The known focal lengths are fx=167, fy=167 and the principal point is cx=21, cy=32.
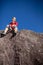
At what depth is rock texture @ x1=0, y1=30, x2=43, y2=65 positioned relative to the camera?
909 centimetres

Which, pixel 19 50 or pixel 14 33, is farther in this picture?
pixel 14 33

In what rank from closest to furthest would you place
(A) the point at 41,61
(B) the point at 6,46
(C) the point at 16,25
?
1. (A) the point at 41,61
2. (B) the point at 6,46
3. (C) the point at 16,25

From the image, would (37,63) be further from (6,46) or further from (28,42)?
(6,46)

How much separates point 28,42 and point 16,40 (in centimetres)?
71

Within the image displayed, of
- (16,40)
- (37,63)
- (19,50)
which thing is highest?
(16,40)

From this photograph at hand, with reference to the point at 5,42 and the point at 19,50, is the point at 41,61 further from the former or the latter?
the point at 5,42

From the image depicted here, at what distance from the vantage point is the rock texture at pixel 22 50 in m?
9.09

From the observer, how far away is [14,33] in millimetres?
10102

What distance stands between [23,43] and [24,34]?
0.69 metres

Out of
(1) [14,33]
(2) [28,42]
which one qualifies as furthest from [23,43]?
(1) [14,33]

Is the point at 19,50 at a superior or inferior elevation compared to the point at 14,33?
inferior

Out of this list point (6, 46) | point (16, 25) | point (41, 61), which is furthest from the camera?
point (16, 25)

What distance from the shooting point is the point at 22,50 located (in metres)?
9.29

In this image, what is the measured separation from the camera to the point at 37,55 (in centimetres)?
911
